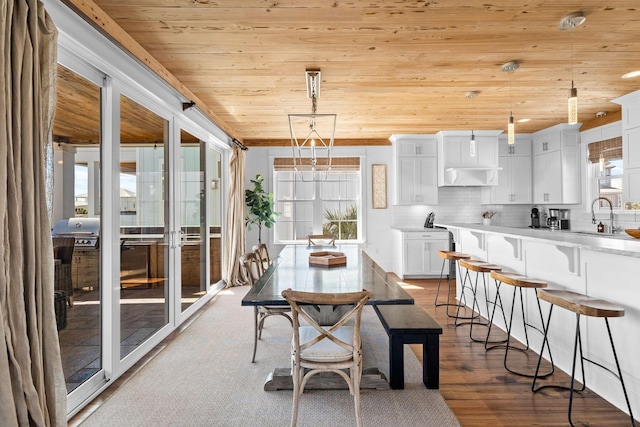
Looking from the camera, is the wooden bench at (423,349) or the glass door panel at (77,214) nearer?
the glass door panel at (77,214)

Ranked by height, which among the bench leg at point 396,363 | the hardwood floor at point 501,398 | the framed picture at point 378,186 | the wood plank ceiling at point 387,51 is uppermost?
the wood plank ceiling at point 387,51

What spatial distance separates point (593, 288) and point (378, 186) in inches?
190

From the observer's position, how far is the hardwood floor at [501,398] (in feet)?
7.61

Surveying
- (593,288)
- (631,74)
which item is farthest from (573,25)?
(593,288)

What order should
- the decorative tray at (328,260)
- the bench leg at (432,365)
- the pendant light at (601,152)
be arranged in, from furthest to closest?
the pendant light at (601,152), the decorative tray at (328,260), the bench leg at (432,365)

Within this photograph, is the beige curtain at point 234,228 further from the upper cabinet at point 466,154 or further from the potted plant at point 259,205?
the upper cabinet at point 466,154

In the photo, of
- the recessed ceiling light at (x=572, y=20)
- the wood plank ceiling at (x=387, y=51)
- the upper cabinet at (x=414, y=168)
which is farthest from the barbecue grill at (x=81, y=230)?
the upper cabinet at (x=414, y=168)

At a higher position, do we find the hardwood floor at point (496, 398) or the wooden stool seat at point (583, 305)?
the wooden stool seat at point (583, 305)

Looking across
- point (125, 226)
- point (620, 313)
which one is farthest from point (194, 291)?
point (620, 313)

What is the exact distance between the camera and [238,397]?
261cm

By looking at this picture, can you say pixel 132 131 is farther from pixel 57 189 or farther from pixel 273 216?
pixel 273 216

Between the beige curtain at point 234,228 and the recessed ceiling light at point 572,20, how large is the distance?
4.63 metres

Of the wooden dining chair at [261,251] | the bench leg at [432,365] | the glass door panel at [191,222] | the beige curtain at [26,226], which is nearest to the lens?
the beige curtain at [26,226]

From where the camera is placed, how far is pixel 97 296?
2723mm
